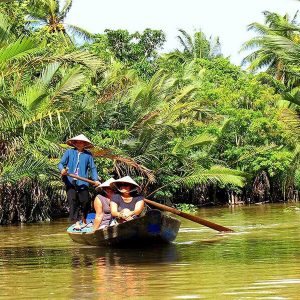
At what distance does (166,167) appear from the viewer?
26391mm

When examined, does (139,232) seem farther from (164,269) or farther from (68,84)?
(68,84)

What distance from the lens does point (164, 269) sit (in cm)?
→ 888

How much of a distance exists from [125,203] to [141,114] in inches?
530

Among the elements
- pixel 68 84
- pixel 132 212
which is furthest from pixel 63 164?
pixel 68 84

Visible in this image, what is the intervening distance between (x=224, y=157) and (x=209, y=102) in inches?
96.4

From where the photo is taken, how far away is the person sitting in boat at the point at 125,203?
38.3 feet

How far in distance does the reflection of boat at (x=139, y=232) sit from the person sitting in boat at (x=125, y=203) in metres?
0.19

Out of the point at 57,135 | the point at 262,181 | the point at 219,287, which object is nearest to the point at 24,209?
the point at 57,135

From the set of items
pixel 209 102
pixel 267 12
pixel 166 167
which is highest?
pixel 267 12

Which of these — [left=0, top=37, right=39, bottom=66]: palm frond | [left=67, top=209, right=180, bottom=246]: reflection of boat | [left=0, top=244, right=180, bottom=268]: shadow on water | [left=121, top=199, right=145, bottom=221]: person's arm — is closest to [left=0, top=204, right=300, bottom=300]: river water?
[left=0, top=244, right=180, bottom=268]: shadow on water

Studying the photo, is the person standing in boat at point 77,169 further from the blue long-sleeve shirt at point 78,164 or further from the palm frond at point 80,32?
the palm frond at point 80,32

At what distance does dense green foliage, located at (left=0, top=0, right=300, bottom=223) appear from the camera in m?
17.5

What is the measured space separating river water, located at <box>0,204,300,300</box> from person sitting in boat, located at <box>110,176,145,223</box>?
0.50 metres

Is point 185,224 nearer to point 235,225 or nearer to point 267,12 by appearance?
point 235,225
